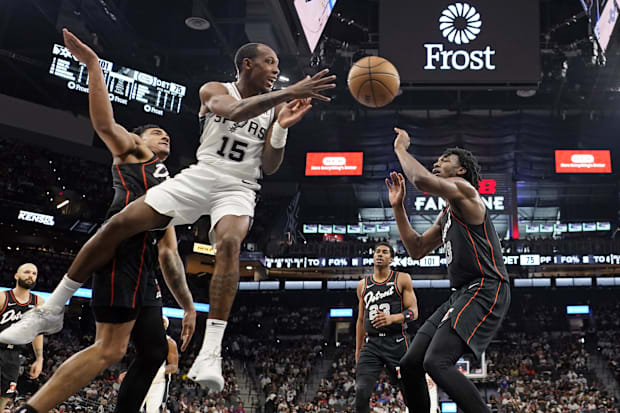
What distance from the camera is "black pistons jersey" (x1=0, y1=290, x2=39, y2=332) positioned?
743 cm

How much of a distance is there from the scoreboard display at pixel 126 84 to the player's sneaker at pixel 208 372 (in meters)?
17.6

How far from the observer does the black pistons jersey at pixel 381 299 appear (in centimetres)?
723

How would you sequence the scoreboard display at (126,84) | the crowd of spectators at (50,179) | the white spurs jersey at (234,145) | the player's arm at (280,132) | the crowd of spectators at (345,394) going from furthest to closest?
1. the crowd of spectators at (50,179)
2. the crowd of spectators at (345,394)
3. the scoreboard display at (126,84)
4. the player's arm at (280,132)
5. the white spurs jersey at (234,145)

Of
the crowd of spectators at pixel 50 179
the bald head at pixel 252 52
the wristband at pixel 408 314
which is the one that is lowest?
the wristband at pixel 408 314

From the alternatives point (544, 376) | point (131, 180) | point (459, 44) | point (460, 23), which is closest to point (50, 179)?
point (459, 44)

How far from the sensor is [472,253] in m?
4.70

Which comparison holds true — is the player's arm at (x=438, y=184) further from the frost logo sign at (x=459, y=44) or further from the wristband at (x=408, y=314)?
the frost logo sign at (x=459, y=44)

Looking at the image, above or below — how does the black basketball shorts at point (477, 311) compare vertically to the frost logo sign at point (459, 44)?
below

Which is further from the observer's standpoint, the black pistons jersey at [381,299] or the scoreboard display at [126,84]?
the scoreboard display at [126,84]

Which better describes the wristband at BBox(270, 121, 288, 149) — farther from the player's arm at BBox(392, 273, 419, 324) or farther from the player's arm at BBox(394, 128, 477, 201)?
the player's arm at BBox(392, 273, 419, 324)

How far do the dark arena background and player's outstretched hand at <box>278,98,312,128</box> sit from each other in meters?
7.84

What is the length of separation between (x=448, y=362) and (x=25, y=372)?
1857 cm

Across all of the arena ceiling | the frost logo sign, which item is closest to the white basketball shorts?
the arena ceiling

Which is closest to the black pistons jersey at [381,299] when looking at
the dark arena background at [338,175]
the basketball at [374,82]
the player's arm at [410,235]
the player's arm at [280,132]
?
the player's arm at [410,235]
